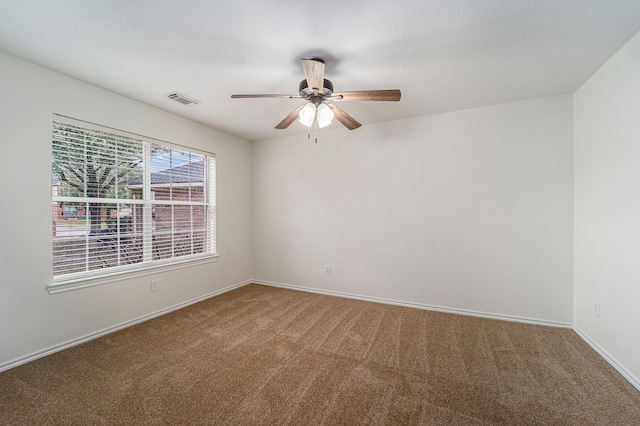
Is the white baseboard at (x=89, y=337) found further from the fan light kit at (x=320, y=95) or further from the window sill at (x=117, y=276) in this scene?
the fan light kit at (x=320, y=95)

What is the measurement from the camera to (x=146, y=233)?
3059mm

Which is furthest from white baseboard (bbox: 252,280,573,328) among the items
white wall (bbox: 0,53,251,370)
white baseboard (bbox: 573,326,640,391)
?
white wall (bbox: 0,53,251,370)

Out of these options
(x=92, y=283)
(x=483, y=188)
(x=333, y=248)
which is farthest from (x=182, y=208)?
(x=483, y=188)

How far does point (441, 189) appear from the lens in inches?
128

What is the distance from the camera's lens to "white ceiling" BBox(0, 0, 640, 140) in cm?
159

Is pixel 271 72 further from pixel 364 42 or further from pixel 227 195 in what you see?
pixel 227 195

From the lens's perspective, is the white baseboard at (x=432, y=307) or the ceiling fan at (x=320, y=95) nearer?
the ceiling fan at (x=320, y=95)

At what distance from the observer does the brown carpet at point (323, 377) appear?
1599 millimetres

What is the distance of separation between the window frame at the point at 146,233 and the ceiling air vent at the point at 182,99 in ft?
1.95

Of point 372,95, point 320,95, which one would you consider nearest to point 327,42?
point 320,95

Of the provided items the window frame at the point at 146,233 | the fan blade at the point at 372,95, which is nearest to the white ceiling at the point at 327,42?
the fan blade at the point at 372,95

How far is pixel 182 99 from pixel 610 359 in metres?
4.68

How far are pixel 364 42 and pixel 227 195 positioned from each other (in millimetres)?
3025

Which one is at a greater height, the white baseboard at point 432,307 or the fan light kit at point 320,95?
the fan light kit at point 320,95
